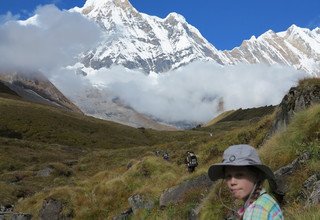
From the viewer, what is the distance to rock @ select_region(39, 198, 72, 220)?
25.6 m

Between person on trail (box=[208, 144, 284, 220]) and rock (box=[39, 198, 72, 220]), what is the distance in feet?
70.5

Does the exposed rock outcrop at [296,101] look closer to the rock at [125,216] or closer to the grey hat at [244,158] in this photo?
the rock at [125,216]

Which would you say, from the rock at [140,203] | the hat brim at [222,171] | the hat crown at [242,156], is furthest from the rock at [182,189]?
the hat crown at [242,156]

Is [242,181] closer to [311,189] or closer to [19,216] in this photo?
[311,189]

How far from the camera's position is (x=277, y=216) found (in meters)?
4.79

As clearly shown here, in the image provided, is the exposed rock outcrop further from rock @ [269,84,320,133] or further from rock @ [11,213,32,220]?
rock @ [11,213,32,220]

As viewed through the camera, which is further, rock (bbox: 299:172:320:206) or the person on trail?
rock (bbox: 299:172:320:206)

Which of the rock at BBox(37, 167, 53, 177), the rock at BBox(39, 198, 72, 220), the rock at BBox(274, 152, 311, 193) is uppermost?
the rock at BBox(274, 152, 311, 193)

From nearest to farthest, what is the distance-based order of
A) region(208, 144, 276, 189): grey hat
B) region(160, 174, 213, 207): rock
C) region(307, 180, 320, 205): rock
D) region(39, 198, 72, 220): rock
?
region(208, 144, 276, 189): grey hat → region(307, 180, 320, 205): rock → region(160, 174, 213, 207): rock → region(39, 198, 72, 220): rock

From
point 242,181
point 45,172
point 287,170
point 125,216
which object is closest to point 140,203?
point 125,216

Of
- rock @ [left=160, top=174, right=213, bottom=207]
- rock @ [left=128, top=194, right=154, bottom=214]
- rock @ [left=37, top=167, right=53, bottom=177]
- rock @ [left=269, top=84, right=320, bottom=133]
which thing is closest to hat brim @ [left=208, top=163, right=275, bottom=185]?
rock @ [left=160, top=174, right=213, bottom=207]

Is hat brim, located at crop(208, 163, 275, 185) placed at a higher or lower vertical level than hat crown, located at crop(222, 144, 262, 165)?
lower

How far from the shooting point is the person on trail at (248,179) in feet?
15.7

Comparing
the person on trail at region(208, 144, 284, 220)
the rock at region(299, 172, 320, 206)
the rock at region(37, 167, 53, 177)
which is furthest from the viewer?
the rock at region(37, 167, 53, 177)
